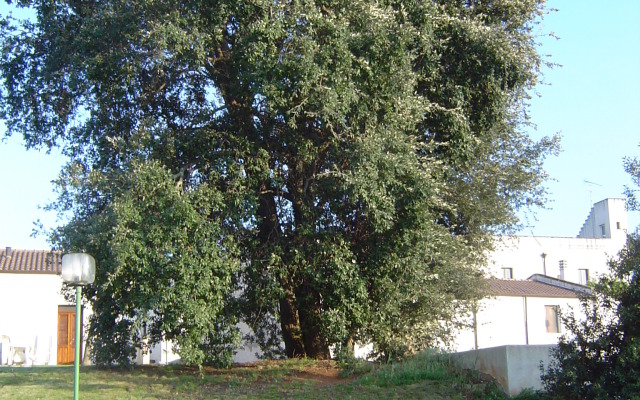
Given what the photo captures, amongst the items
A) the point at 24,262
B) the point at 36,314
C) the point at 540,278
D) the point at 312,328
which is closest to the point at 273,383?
the point at 312,328

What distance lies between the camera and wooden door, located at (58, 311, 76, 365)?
30.5 metres

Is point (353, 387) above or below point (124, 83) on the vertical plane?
below

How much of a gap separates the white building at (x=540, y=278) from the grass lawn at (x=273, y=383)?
6475mm

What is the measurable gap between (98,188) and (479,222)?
927 centimetres

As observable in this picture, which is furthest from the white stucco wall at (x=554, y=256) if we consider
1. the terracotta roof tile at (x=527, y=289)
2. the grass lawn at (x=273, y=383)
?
the grass lawn at (x=273, y=383)

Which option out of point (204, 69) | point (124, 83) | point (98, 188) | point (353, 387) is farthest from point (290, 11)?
point (353, 387)

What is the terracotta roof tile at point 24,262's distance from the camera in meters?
30.3

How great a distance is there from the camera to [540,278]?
4319 centimetres

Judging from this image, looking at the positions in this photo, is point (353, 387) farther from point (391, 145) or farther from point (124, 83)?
point (124, 83)

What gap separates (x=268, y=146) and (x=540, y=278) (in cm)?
3222

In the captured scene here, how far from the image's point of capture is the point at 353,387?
13219mm

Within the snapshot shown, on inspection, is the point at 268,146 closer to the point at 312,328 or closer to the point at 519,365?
the point at 312,328

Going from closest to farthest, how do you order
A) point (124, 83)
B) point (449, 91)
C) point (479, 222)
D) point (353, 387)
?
point (353, 387) < point (124, 83) < point (449, 91) < point (479, 222)

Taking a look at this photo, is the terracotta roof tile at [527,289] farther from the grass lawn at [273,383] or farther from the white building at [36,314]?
the grass lawn at [273,383]
